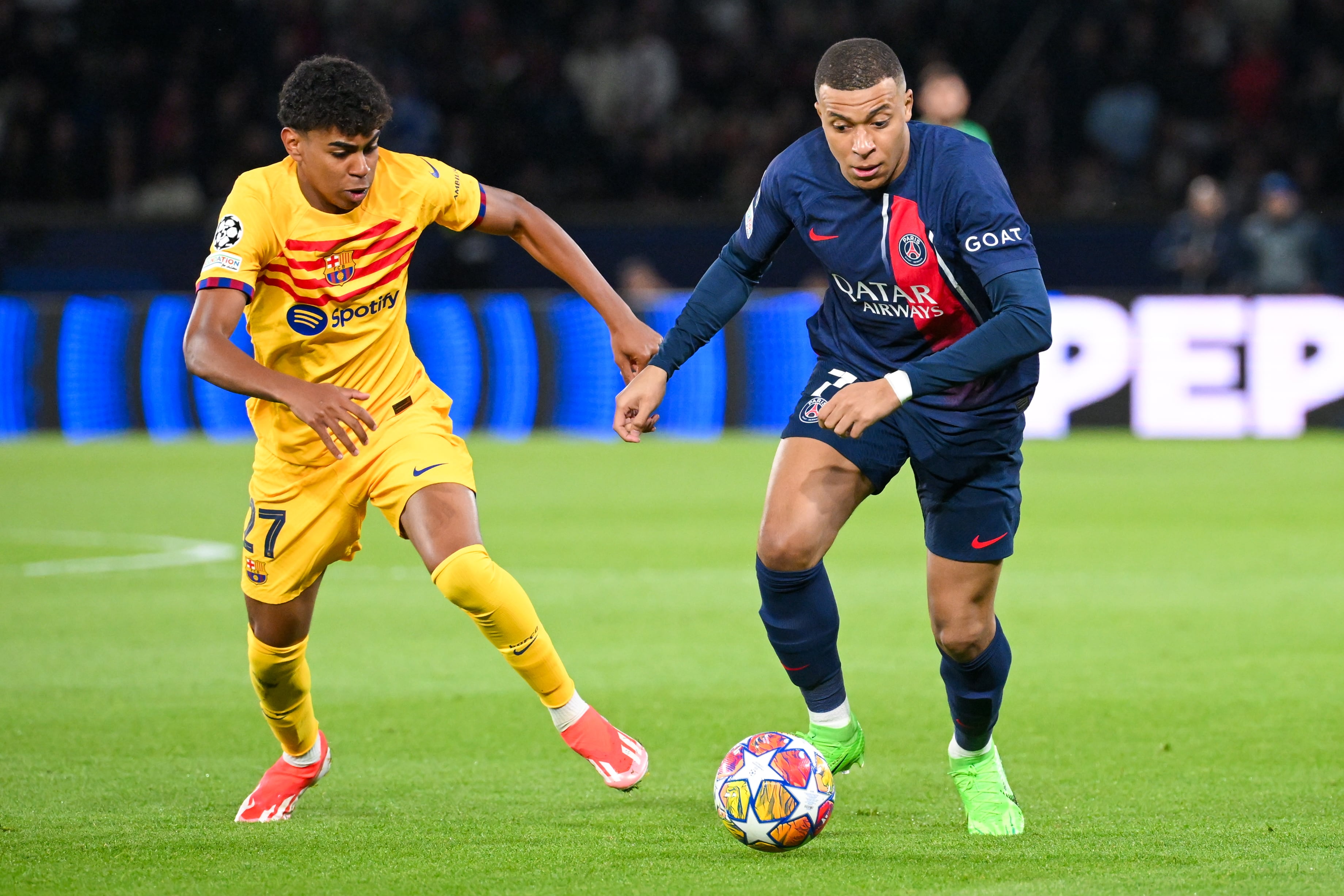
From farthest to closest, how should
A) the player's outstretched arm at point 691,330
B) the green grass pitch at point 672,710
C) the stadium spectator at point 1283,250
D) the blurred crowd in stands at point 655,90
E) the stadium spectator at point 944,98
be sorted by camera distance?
the blurred crowd in stands at point 655,90
the stadium spectator at point 1283,250
the stadium spectator at point 944,98
the player's outstretched arm at point 691,330
the green grass pitch at point 672,710

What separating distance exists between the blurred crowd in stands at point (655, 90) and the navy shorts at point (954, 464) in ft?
47.4

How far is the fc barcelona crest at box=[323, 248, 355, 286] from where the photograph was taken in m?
5.03

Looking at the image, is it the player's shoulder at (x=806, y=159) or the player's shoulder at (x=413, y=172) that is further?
the player's shoulder at (x=413, y=172)

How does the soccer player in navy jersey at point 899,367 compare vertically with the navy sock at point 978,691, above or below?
above

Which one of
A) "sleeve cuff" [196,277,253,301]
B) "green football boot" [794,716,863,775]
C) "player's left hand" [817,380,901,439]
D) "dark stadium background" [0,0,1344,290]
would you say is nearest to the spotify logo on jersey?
"sleeve cuff" [196,277,253,301]

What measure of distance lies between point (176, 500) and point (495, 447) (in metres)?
4.28

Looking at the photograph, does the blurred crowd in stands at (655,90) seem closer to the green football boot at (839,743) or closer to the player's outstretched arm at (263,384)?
the green football boot at (839,743)

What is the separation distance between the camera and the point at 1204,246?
17.4 metres

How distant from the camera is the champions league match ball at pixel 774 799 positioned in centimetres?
442

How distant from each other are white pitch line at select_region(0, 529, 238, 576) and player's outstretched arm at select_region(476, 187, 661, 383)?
18.3ft

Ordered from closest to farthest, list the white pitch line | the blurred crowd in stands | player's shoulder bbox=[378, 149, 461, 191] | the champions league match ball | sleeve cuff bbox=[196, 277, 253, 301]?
1. the champions league match ball
2. sleeve cuff bbox=[196, 277, 253, 301]
3. player's shoulder bbox=[378, 149, 461, 191]
4. the white pitch line
5. the blurred crowd in stands

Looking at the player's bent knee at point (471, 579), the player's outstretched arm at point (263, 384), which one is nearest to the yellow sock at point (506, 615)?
the player's bent knee at point (471, 579)

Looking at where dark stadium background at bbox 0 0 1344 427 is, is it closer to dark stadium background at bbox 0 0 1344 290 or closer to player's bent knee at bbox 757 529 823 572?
Answer: dark stadium background at bbox 0 0 1344 290

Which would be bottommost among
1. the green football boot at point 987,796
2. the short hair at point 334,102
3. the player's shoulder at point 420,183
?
the green football boot at point 987,796
